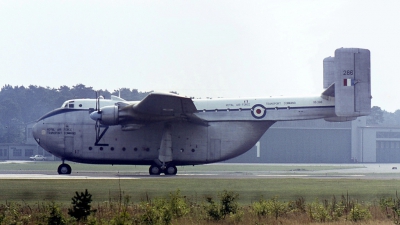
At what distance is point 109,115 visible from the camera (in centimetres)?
4272

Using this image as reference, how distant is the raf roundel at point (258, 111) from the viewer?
4541 cm

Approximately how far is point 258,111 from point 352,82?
6.79m

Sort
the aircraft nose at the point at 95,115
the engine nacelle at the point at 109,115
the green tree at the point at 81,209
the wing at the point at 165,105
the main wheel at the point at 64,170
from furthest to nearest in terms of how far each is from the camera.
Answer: the main wheel at the point at 64,170, the aircraft nose at the point at 95,115, the engine nacelle at the point at 109,115, the wing at the point at 165,105, the green tree at the point at 81,209

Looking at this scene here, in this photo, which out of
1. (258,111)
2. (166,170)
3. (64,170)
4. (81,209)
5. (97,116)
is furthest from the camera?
(258,111)

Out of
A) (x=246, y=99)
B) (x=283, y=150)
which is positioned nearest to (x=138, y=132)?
(x=246, y=99)

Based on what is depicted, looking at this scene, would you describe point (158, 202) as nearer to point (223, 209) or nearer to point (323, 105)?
point (223, 209)

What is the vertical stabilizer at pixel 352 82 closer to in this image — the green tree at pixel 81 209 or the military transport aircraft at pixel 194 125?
the military transport aircraft at pixel 194 125

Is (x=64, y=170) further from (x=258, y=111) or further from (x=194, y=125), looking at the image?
(x=258, y=111)

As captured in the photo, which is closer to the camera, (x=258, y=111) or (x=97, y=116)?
(x=97, y=116)

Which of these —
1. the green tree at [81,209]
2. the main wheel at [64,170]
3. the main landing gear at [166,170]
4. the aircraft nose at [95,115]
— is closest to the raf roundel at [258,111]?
the main landing gear at [166,170]

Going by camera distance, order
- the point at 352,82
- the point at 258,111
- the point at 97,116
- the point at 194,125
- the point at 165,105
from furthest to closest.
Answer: the point at 258,111, the point at 194,125, the point at 352,82, the point at 97,116, the point at 165,105

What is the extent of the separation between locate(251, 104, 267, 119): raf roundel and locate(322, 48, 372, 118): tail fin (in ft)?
16.4

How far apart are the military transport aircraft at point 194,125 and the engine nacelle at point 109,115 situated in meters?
0.63

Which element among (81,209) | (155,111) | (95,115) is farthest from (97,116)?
(81,209)
